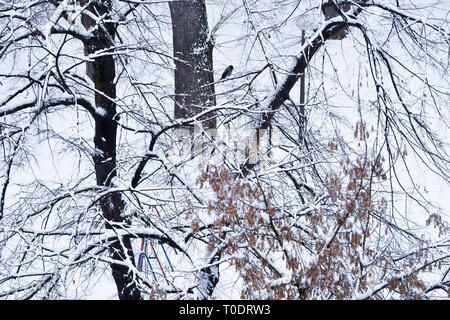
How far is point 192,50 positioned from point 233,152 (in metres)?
3.28

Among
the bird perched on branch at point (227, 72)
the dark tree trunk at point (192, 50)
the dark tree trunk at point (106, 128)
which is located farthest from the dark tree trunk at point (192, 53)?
the dark tree trunk at point (106, 128)

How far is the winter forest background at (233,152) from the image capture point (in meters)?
5.06

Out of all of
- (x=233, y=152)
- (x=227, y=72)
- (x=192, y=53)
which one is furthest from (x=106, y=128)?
(x=233, y=152)

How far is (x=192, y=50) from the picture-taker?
889cm

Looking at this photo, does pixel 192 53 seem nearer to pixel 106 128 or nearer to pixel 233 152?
pixel 106 128

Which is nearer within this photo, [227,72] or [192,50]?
[227,72]

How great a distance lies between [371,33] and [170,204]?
3.07 meters

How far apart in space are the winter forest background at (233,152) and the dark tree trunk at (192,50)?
29 millimetres

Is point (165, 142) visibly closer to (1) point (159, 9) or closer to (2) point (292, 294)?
(1) point (159, 9)

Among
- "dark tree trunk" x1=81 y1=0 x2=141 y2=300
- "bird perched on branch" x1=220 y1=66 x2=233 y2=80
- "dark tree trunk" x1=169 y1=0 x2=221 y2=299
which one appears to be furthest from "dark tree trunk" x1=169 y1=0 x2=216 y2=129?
"dark tree trunk" x1=81 y1=0 x2=141 y2=300

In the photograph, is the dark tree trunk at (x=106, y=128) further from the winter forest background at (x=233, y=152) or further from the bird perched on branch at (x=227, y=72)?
the bird perched on branch at (x=227, y=72)

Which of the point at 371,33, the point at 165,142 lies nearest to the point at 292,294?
the point at 371,33
